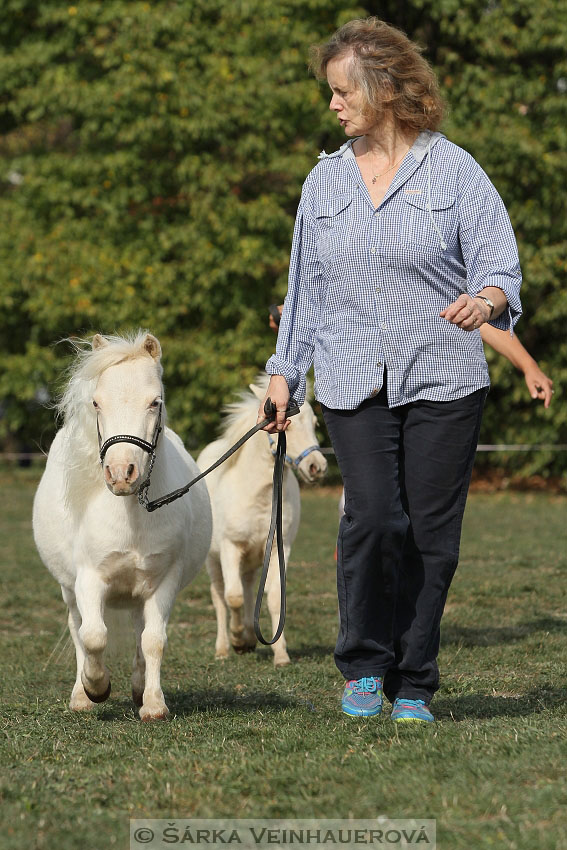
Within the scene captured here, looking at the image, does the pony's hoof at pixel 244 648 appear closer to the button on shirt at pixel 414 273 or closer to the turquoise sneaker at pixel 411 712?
the turquoise sneaker at pixel 411 712

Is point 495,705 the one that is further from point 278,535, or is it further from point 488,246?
point 488,246

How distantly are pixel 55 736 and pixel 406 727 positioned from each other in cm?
139

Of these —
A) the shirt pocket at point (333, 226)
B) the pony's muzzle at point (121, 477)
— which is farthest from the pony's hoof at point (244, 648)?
the shirt pocket at point (333, 226)

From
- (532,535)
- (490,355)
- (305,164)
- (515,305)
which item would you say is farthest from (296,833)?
(305,164)

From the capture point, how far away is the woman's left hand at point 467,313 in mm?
3850

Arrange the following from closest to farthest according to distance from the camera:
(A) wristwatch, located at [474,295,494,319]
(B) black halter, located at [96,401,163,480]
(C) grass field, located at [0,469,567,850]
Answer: (C) grass field, located at [0,469,567,850] → (A) wristwatch, located at [474,295,494,319] → (B) black halter, located at [96,401,163,480]

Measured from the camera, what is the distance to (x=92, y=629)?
480 cm

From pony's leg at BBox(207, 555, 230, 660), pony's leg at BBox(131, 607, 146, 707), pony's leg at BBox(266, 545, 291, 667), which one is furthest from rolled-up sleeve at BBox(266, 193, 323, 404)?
pony's leg at BBox(207, 555, 230, 660)

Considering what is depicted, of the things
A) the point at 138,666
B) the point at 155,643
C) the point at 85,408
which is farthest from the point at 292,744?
the point at 85,408

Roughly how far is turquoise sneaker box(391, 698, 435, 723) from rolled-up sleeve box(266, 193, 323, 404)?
3.99 ft

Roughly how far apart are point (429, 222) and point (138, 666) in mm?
2518

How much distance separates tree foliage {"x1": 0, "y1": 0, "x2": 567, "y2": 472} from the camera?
18.9 metres

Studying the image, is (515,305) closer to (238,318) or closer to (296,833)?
(296,833)

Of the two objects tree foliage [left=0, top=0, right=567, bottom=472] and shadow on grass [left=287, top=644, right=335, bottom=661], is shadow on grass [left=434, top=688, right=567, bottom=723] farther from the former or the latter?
tree foliage [left=0, top=0, right=567, bottom=472]
